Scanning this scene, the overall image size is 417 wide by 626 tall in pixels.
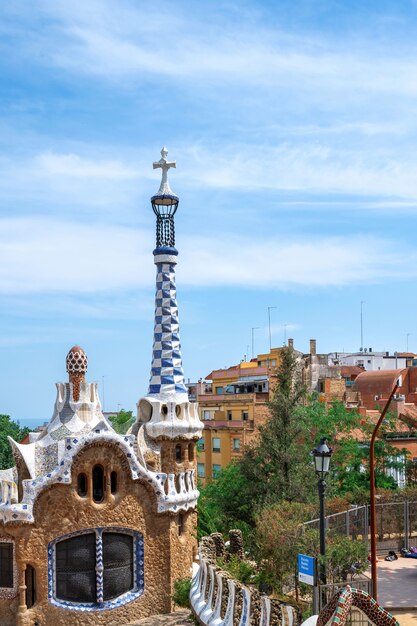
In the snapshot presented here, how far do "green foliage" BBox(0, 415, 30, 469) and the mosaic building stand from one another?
898 inches

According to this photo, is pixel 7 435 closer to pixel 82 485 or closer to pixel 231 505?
pixel 231 505

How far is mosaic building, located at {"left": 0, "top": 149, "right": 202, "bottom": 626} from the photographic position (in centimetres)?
2280

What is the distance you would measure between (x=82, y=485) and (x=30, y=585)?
316 centimetres

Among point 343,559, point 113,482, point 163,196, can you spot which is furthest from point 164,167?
point 343,559

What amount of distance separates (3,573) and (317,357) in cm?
3767

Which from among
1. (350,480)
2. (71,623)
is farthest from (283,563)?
(350,480)

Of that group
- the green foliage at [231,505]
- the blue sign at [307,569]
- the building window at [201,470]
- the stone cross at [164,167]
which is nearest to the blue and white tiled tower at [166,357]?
the stone cross at [164,167]

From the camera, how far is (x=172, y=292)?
2714cm

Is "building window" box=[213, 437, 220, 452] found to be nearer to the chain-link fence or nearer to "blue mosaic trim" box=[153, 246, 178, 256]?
the chain-link fence

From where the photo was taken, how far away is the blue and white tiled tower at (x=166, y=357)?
85.2ft

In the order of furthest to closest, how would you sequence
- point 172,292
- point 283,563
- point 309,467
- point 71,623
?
point 309,467 < point 172,292 < point 71,623 < point 283,563

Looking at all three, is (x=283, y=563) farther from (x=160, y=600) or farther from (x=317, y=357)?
(x=317, y=357)

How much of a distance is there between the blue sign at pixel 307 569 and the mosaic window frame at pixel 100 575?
9502 millimetres

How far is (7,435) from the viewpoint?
46.7 meters
